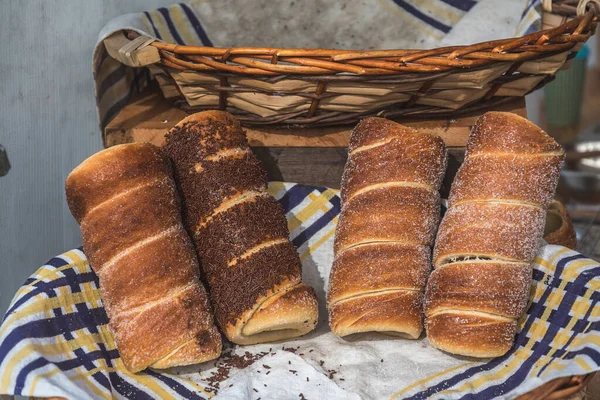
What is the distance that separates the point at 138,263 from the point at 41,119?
1.54 ft

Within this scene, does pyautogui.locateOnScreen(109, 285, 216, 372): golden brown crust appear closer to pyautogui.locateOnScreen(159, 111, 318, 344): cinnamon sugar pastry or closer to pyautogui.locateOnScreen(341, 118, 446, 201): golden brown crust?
pyautogui.locateOnScreen(159, 111, 318, 344): cinnamon sugar pastry

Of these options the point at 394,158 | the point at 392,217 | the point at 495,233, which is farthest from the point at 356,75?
the point at 495,233

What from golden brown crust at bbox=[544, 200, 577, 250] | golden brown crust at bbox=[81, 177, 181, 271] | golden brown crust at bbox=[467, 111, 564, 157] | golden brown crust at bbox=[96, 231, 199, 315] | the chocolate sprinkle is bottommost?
the chocolate sprinkle

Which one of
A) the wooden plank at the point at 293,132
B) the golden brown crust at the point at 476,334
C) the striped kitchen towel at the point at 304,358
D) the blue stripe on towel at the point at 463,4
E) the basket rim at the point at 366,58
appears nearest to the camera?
the striped kitchen towel at the point at 304,358

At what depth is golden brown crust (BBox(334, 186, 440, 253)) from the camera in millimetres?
1275

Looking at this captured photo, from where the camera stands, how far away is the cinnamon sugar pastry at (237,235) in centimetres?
125

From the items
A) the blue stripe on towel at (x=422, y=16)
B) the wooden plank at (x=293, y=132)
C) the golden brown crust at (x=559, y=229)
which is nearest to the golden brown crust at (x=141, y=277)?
the wooden plank at (x=293, y=132)

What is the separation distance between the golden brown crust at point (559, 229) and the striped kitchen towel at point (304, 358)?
0.65ft

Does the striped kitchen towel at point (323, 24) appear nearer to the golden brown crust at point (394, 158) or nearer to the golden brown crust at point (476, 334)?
the golden brown crust at point (394, 158)

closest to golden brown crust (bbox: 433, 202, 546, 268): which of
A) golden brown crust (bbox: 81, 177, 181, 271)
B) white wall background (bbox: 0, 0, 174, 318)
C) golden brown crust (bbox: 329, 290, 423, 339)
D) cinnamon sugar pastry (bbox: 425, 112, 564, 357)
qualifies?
cinnamon sugar pastry (bbox: 425, 112, 564, 357)

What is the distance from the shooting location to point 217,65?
1339 millimetres

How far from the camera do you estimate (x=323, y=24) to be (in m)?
1.90

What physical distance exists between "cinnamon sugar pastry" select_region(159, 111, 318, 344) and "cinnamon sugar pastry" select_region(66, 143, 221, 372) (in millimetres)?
66

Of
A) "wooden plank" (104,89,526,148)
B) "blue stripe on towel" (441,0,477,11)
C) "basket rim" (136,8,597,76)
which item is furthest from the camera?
"blue stripe on towel" (441,0,477,11)
